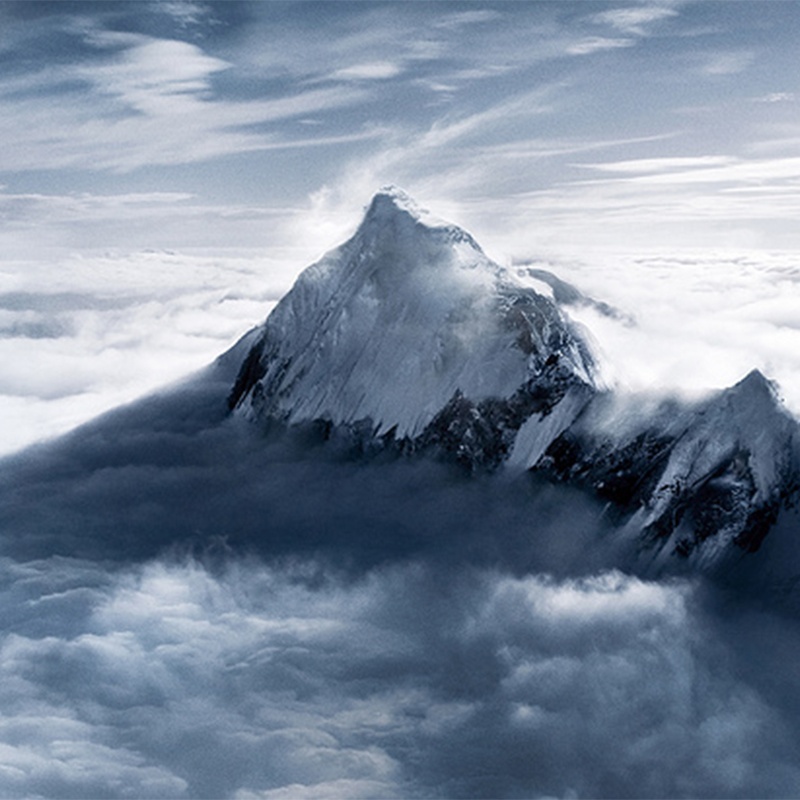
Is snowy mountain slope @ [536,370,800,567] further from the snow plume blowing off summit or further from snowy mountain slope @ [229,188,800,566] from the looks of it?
the snow plume blowing off summit

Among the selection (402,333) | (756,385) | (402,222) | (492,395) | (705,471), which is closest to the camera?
(756,385)

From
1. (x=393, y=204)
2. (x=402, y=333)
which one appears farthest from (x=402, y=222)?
(x=402, y=333)

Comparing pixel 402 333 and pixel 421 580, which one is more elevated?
pixel 402 333

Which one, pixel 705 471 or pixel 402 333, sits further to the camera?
pixel 402 333

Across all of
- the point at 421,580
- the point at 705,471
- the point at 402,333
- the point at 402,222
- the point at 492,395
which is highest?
the point at 402,222

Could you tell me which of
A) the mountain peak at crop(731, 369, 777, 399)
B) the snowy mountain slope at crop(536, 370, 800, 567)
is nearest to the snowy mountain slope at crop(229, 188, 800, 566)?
the snowy mountain slope at crop(536, 370, 800, 567)

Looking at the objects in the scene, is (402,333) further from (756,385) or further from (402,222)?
(756,385)

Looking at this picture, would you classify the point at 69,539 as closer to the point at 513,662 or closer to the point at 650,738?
the point at 513,662

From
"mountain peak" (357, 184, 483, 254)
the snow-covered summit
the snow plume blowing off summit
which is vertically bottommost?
the snow plume blowing off summit

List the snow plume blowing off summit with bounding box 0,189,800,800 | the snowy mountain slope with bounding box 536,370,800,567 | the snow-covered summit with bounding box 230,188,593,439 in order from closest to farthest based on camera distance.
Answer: the snow plume blowing off summit with bounding box 0,189,800,800, the snowy mountain slope with bounding box 536,370,800,567, the snow-covered summit with bounding box 230,188,593,439
